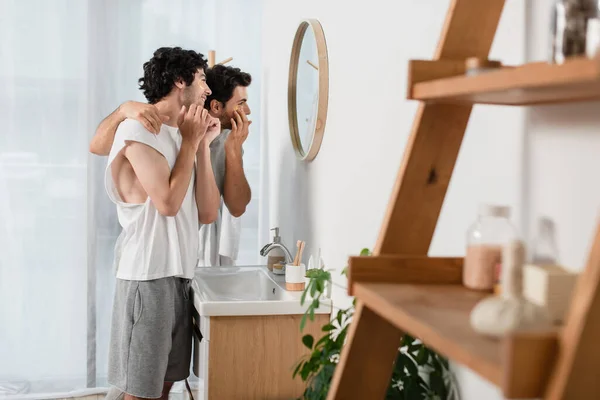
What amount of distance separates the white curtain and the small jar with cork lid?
119 inches

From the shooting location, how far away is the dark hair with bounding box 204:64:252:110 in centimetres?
326

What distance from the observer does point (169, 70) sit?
2.76m

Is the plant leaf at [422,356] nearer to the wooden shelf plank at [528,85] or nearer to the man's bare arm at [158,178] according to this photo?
the wooden shelf plank at [528,85]

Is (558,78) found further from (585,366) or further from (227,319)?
(227,319)

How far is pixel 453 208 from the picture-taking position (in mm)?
1510

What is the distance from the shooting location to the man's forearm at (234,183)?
10.3 ft

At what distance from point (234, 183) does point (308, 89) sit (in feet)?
1.90

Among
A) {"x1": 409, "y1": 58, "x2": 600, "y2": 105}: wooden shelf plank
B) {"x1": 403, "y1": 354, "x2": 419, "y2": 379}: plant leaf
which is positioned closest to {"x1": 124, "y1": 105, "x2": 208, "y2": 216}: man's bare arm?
{"x1": 403, "y1": 354, "x2": 419, "y2": 379}: plant leaf

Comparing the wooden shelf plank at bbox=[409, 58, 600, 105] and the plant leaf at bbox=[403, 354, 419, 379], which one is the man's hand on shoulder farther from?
the wooden shelf plank at bbox=[409, 58, 600, 105]

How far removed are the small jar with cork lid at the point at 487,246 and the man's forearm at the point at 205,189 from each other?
5.60 ft

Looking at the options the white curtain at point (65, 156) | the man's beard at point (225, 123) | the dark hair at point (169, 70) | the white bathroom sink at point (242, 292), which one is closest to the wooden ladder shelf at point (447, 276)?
the white bathroom sink at point (242, 292)

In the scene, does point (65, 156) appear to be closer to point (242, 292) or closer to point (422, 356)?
Result: point (242, 292)

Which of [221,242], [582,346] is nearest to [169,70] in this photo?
[221,242]

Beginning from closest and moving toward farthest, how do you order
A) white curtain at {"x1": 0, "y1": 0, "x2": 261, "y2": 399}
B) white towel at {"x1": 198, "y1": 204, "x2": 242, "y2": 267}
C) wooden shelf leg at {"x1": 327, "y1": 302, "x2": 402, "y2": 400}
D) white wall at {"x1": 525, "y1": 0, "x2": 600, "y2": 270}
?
white wall at {"x1": 525, "y1": 0, "x2": 600, "y2": 270}
wooden shelf leg at {"x1": 327, "y1": 302, "x2": 402, "y2": 400}
white towel at {"x1": 198, "y1": 204, "x2": 242, "y2": 267}
white curtain at {"x1": 0, "y1": 0, "x2": 261, "y2": 399}
